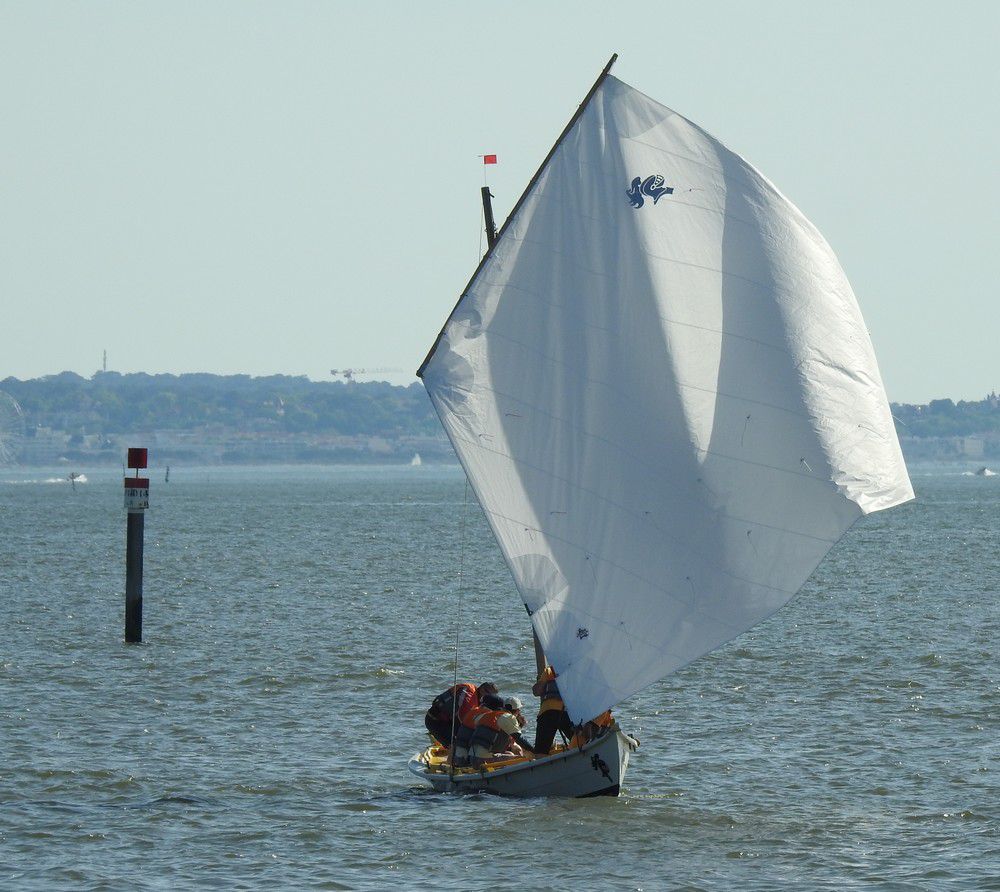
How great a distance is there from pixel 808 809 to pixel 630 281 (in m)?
7.01

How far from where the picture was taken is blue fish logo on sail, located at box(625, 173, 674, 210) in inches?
788

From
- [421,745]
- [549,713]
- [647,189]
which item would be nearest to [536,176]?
[647,189]

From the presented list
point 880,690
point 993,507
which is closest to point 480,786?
point 880,690

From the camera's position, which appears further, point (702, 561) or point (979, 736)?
point (979, 736)

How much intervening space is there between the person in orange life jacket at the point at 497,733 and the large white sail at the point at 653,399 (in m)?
1.54

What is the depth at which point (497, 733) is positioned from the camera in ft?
73.9

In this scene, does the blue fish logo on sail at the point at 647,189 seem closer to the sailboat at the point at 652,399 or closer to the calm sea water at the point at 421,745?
the sailboat at the point at 652,399

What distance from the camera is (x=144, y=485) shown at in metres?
39.1

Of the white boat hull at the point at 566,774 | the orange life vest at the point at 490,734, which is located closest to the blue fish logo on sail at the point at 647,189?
the white boat hull at the point at 566,774

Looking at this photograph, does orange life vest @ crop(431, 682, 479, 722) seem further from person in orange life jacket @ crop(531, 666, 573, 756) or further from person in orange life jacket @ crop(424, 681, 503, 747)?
person in orange life jacket @ crop(531, 666, 573, 756)

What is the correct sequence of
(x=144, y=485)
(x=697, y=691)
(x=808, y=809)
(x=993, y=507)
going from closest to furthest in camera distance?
(x=808, y=809) < (x=697, y=691) < (x=144, y=485) < (x=993, y=507)

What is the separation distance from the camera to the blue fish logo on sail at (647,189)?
2002 centimetres

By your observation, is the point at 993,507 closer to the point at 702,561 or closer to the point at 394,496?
the point at 394,496

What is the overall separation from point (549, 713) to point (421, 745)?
204 inches
